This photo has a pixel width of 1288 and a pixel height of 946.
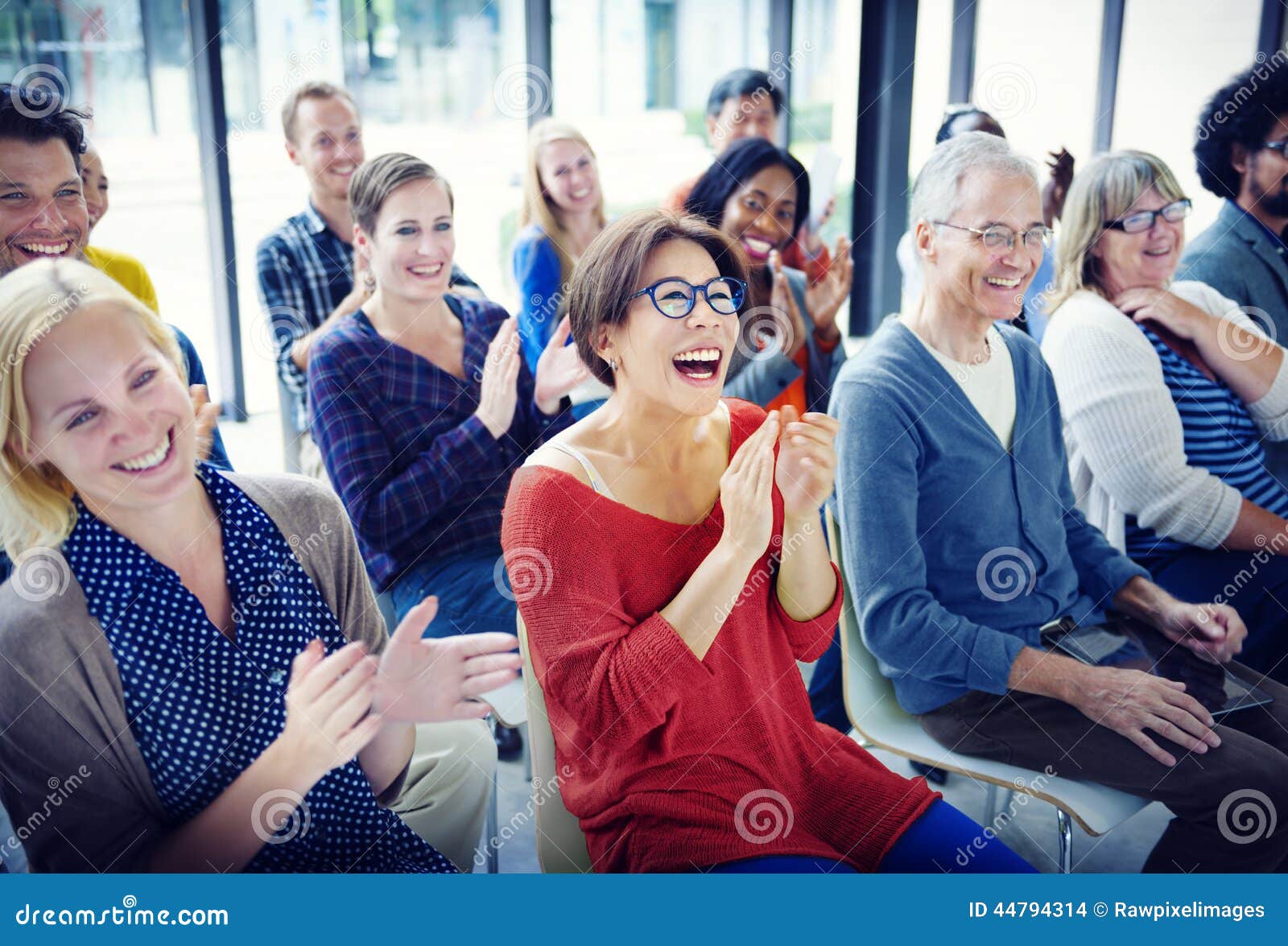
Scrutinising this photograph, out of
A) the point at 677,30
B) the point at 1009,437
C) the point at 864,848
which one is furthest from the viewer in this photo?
the point at 677,30

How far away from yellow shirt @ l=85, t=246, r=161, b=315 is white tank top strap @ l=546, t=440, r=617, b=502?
61 centimetres

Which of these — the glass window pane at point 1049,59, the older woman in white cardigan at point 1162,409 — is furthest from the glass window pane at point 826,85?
the older woman in white cardigan at point 1162,409

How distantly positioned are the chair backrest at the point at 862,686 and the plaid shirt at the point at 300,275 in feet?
4.28

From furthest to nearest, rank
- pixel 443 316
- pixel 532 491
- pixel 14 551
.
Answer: pixel 443 316
pixel 532 491
pixel 14 551

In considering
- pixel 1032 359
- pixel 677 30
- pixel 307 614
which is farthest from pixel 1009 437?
pixel 677 30

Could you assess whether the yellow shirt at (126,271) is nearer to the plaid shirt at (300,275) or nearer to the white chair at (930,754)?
the plaid shirt at (300,275)

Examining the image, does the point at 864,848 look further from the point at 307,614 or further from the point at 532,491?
the point at 307,614

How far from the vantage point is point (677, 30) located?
135 inches

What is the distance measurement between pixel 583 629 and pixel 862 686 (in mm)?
699

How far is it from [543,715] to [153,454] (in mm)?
630

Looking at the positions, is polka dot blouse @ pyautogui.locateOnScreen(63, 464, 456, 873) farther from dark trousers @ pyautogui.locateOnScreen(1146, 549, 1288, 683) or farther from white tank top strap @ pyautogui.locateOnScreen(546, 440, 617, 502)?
dark trousers @ pyautogui.locateOnScreen(1146, 549, 1288, 683)

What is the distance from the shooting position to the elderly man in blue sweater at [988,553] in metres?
1.73

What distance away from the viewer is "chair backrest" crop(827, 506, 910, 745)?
184 centimetres
